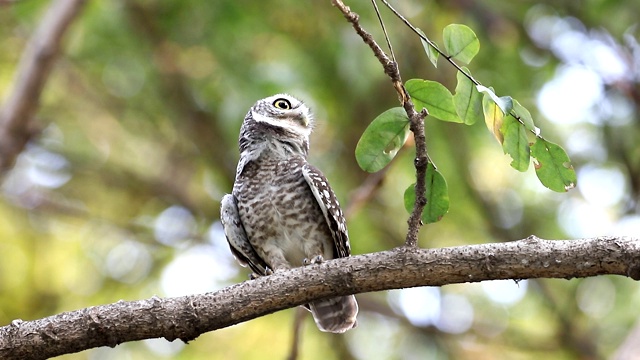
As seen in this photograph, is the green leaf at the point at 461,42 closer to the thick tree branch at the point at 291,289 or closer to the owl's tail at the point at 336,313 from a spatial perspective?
the thick tree branch at the point at 291,289

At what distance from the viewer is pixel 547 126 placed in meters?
6.58

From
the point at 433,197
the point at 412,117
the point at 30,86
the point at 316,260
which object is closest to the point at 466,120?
the point at 412,117

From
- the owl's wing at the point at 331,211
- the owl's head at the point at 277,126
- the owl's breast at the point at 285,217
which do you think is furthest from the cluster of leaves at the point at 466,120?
the owl's head at the point at 277,126

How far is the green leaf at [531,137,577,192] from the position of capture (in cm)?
292

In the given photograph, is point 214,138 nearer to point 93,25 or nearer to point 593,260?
point 93,25

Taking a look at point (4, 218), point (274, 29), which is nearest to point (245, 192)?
point (274, 29)

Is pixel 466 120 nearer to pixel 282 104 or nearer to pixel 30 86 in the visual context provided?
pixel 282 104

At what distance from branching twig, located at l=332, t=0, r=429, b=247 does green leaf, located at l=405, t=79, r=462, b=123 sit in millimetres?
67

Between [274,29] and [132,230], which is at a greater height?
[274,29]

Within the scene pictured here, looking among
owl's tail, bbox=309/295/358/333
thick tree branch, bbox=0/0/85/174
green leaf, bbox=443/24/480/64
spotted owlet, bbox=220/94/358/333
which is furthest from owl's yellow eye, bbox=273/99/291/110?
green leaf, bbox=443/24/480/64

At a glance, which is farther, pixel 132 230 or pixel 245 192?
pixel 132 230

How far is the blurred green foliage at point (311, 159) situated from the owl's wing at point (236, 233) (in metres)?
1.12

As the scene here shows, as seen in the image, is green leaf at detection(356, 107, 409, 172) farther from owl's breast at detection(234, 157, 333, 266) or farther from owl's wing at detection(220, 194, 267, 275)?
owl's wing at detection(220, 194, 267, 275)

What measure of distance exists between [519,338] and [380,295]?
3.92 feet
